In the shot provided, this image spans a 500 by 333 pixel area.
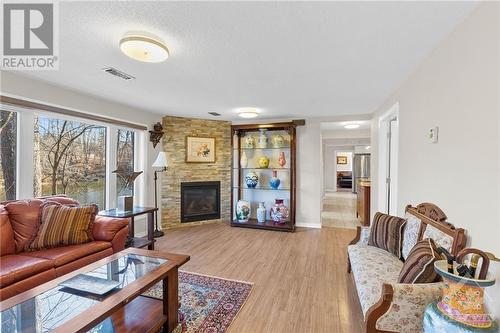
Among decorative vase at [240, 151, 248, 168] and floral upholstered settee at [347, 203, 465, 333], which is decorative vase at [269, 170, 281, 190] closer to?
decorative vase at [240, 151, 248, 168]

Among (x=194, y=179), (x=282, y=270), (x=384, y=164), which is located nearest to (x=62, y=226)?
(x=282, y=270)

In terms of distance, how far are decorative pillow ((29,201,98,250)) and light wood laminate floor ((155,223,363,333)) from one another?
1.21 metres

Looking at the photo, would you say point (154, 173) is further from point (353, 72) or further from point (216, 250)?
point (353, 72)

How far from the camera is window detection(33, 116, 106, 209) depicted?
3.04 m

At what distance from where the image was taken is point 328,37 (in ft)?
5.87

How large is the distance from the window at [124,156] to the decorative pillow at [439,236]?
13.0 feet

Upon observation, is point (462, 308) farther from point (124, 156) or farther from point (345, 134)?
point (345, 134)

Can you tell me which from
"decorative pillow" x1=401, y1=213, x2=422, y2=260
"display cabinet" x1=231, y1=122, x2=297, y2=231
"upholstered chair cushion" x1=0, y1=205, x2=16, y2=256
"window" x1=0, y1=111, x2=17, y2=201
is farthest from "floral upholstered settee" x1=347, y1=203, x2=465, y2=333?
"window" x1=0, y1=111, x2=17, y2=201

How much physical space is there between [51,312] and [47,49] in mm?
2085

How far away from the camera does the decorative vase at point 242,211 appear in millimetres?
5027

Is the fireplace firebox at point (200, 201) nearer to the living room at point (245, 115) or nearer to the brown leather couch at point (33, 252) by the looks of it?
the living room at point (245, 115)

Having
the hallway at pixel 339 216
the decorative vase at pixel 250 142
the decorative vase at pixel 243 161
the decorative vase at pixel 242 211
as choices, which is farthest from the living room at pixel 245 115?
the decorative vase at pixel 243 161

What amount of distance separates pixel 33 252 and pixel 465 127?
12.2ft

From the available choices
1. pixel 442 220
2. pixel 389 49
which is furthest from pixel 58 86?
pixel 442 220
